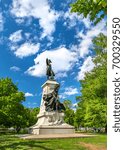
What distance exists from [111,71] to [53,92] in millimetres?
30075

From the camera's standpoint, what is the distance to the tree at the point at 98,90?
3764 centimetres

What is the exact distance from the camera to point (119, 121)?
3184 mm

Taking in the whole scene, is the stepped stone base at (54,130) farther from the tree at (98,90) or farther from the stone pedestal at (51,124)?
the tree at (98,90)

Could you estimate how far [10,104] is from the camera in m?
46.7

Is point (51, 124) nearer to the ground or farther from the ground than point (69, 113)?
nearer to the ground

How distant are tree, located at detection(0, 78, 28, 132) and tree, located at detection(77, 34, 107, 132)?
12587mm

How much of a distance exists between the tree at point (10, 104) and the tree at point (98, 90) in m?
12.6

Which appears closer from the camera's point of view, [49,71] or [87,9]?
[87,9]

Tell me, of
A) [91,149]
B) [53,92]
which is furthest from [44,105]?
[91,149]

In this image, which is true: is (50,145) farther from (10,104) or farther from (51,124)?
(10,104)

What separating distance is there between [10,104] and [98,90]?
15488mm

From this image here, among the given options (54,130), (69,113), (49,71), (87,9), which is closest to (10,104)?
(49,71)

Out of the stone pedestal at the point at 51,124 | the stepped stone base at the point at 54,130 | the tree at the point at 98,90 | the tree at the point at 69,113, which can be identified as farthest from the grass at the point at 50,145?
the tree at the point at 69,113

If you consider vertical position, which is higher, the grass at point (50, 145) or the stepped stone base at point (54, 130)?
the stepped stone base at point (54, 130)
